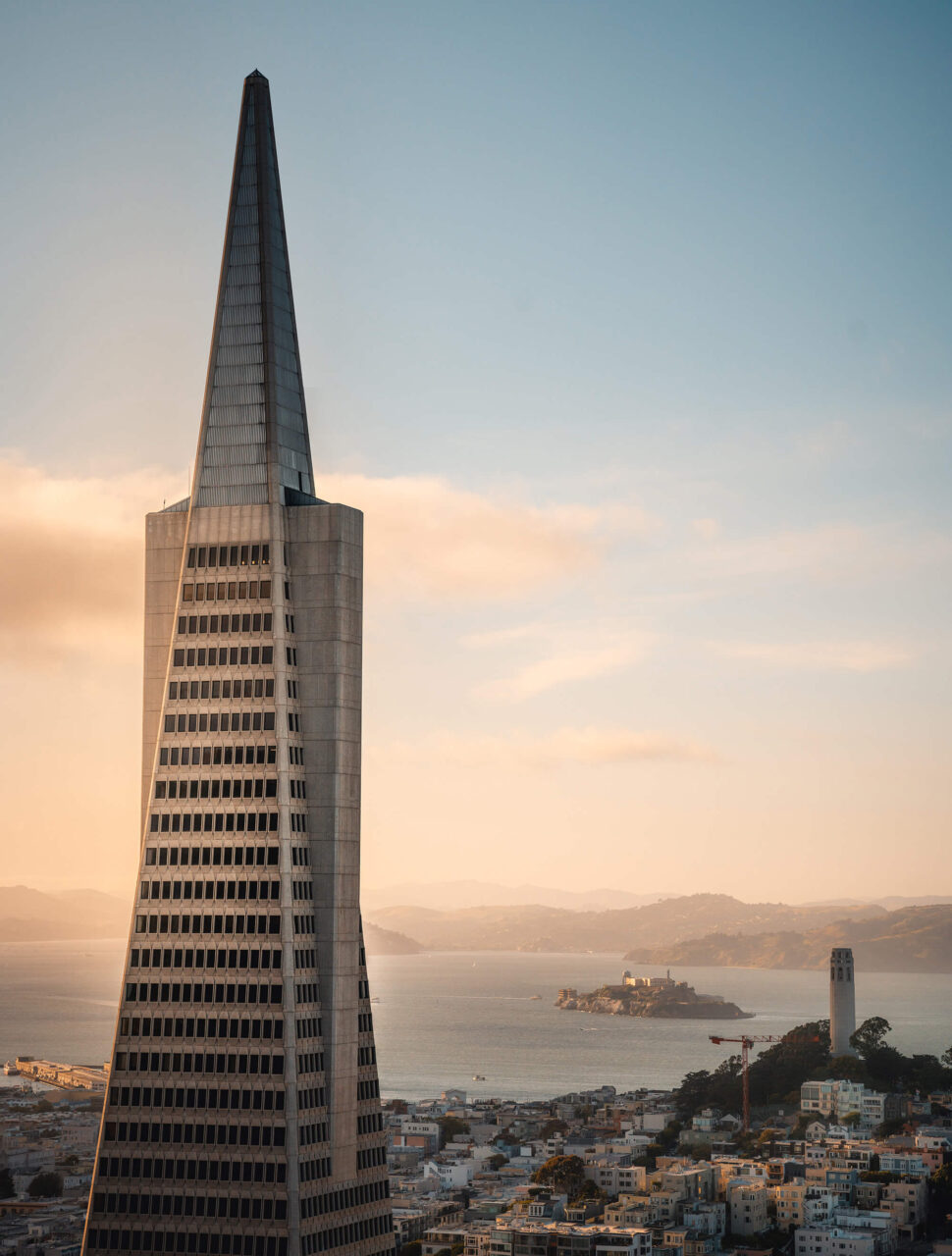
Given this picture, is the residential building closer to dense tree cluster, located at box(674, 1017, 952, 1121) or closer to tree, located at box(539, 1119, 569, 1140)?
tree, located at box(539, 1119, 569, 1140)

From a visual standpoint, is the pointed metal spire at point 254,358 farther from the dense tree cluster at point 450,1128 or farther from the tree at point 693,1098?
the tree at point 693,1098

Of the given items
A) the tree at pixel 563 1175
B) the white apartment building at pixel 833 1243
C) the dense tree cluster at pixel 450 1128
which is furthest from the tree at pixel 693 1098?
the white apartment building at pixel 833 1243

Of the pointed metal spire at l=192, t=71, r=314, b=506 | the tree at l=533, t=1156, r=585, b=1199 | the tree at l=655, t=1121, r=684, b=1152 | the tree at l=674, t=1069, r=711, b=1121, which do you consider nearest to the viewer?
the pointed metal spire at l=192, t=71, r=314, b=506

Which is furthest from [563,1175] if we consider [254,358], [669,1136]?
[254,358]

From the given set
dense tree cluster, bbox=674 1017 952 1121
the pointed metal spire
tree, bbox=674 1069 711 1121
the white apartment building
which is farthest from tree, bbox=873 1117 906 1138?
the pointed metal spire

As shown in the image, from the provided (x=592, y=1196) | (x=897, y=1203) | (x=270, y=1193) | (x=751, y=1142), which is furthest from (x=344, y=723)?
(x=751, y=1142)

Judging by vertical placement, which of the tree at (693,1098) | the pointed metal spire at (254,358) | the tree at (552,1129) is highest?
the pointed metal spire at (254,358)

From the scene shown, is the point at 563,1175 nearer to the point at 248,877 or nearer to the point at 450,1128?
the point at 450,1128
